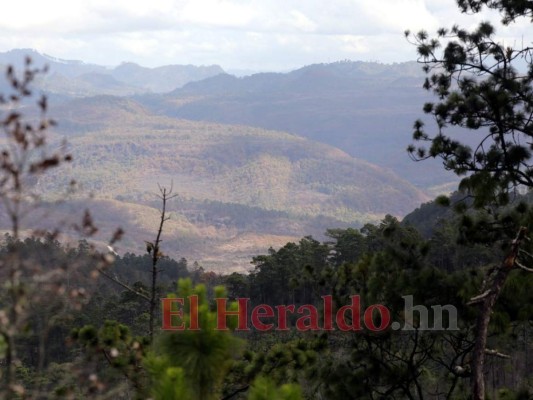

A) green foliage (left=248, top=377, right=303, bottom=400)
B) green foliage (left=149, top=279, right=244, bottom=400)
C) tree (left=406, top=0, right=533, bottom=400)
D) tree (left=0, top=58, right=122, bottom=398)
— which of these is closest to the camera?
tree (left=0, top=58, right=122, bottom=398)

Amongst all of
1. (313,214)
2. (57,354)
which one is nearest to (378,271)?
(57,354)

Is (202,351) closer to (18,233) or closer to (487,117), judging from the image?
(18,233)

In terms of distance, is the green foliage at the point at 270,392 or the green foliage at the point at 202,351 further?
the green foliage at the point at 202,351

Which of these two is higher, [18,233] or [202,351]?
[18,233]

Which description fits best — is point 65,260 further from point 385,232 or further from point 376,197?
point 376,197

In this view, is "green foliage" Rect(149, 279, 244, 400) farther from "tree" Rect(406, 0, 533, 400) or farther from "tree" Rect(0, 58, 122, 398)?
"tree" Rect(406, 0, 533, 400)

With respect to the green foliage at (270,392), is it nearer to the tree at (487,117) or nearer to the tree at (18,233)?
the tree at (18,233)

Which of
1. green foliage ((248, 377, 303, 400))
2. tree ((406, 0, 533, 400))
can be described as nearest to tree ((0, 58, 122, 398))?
green foliage ((248, 377, 303, 400))

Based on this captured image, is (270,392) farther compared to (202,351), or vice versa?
(202,351)

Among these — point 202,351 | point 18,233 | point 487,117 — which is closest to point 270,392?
point 202,351

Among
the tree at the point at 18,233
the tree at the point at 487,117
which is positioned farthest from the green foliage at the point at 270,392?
the tree at the point at 487,117

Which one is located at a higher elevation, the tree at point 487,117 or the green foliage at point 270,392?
the tree at point 487,117

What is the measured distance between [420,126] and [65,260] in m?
5.36

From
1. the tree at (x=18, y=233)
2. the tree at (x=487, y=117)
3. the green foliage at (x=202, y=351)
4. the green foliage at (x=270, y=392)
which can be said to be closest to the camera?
the tree at (x=18, y=233)
